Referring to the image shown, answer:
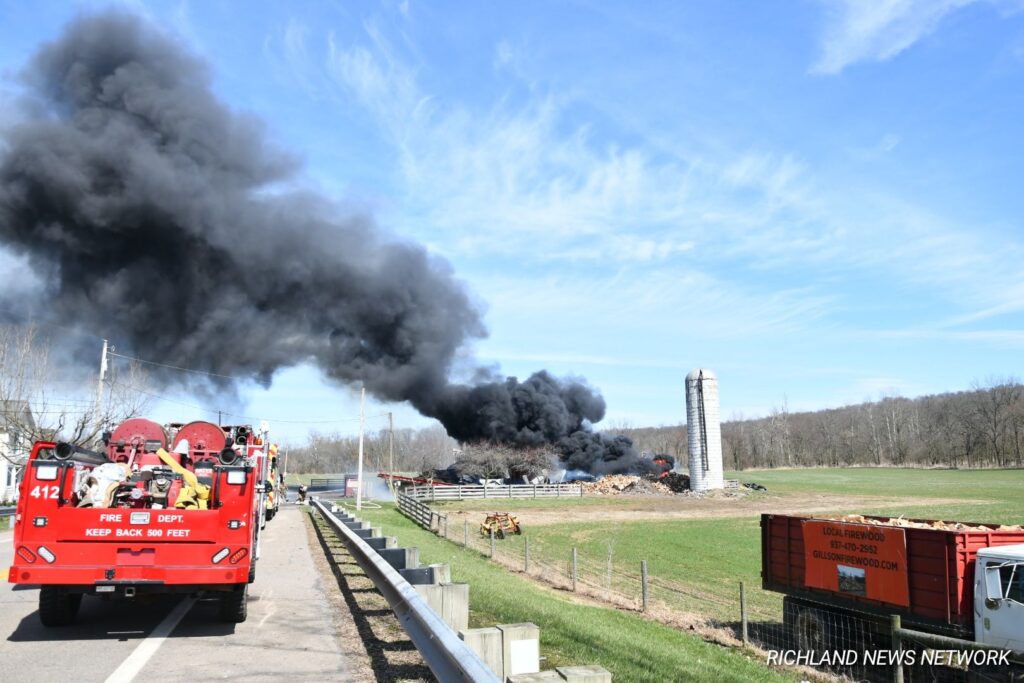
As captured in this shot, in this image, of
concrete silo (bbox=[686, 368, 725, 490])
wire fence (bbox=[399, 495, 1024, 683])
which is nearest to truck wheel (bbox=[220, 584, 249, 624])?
wire fence (bbox=[399, 495, 1024, 683])

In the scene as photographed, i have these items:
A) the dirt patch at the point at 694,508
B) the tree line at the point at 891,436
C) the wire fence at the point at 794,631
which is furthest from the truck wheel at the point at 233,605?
the tree line at the point at 891,436

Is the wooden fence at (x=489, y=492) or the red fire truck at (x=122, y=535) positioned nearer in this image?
the red fire truck at (x=122, y=535)

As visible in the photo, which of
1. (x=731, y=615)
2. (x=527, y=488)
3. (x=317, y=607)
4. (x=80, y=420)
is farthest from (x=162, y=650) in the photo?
(x=527, y=488)

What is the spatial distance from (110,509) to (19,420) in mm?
32177

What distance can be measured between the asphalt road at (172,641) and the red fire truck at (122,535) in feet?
1.35

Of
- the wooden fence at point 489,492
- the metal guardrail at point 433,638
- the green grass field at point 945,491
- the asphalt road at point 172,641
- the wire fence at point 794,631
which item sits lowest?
the green grass field at point 945,491

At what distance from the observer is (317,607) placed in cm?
870

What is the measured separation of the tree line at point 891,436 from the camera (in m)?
104

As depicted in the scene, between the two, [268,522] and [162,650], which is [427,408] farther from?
[162,650]

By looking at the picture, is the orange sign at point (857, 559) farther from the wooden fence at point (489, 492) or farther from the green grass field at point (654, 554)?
the wooden fence at point (489, 492)

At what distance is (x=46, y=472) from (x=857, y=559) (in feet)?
35.4

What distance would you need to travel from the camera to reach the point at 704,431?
6144 centimetres

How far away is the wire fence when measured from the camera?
816 cm

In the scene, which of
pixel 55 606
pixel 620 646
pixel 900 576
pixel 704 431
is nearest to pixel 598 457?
pixel 704 431
